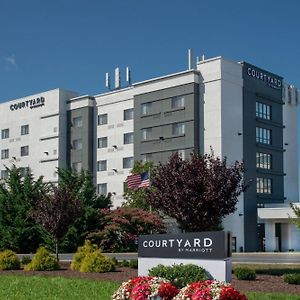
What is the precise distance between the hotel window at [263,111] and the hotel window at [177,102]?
27.7ft

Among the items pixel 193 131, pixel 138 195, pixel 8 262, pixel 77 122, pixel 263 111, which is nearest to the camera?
pixel 8 262

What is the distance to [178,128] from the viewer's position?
204 ft

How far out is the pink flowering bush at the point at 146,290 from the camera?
500 inches

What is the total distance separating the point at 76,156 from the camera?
7162 centimetres

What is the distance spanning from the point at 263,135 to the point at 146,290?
5453 centimetres

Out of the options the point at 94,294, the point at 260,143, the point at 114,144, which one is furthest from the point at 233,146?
the point at 94,294

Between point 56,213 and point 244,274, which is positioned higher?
point 56,213

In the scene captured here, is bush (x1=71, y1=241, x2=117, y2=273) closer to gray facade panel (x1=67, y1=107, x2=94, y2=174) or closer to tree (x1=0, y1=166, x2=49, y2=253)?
tree (x1=0, y1=166, x2=49, y2=253)

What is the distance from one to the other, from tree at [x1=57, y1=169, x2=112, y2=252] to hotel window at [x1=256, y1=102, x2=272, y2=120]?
21.0 m

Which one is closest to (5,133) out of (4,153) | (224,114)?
(4,153)

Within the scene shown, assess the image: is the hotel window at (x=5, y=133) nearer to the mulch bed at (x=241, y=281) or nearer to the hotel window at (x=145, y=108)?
the hotel window at (x=145, y=108)

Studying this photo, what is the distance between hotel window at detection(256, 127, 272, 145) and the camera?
64.8m

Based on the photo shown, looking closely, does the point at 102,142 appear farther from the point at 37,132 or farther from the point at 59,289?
the point at 59,289

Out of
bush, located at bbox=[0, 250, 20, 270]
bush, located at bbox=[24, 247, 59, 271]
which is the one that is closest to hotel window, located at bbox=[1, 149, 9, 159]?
bush, located at bbox=[0, 250, 20, 270]
